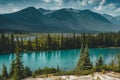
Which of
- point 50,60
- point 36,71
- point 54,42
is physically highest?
point 54,42

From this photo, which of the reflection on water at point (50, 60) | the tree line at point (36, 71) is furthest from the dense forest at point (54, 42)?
the tree line at point (36, 71)

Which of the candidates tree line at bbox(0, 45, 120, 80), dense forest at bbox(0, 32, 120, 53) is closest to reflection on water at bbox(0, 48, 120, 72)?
dense forest at bbox(0, 32, 120, 53)

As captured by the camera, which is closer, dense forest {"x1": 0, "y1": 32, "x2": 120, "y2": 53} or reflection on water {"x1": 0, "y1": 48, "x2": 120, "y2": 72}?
reflection on water {"x1": 0, "y1": 48, "x2": 120, "y2": 72}

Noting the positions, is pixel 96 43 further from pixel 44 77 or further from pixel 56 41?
pixel 44 77

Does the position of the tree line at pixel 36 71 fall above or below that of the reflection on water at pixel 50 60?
above

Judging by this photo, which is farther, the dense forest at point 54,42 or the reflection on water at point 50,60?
the dense forest at point 54,42

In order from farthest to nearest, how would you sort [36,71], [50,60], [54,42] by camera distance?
[54,42], [50,60], [36,71]

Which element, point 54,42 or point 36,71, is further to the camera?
point 54,42

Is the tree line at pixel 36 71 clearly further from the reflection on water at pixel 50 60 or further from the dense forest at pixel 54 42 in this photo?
the dense forest at pixel 54 42

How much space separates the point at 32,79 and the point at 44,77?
10.4 feet

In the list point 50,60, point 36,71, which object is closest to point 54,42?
point 50,60

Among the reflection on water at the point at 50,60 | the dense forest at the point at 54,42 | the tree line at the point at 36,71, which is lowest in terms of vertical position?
the reflection on water at the point at 50,60

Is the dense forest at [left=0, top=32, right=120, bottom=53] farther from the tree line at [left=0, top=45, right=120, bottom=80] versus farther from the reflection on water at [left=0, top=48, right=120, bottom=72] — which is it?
the tree line at [left=0, top=45, right=120, bottom=80]

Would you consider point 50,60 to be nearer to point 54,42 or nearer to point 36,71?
point 54,42
